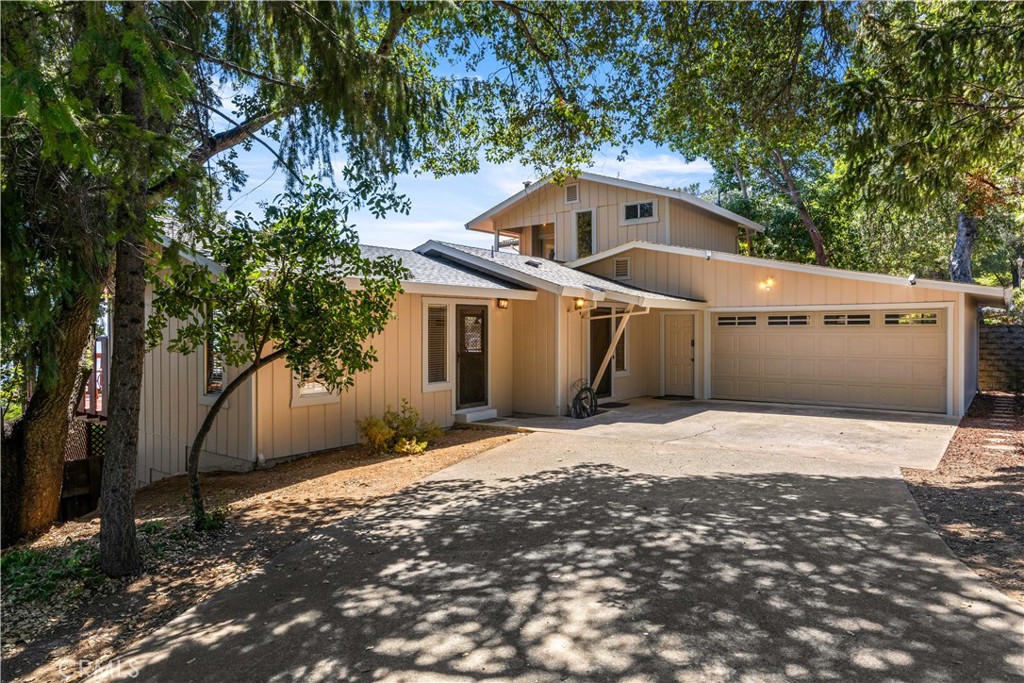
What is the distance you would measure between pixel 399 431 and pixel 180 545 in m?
4.13

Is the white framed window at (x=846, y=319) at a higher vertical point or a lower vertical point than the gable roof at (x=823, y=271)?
lower

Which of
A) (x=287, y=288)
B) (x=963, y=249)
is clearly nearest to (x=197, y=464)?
(x=287, y=288)

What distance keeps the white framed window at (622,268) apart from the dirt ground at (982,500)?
7179 mm

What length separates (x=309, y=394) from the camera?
8.16 m

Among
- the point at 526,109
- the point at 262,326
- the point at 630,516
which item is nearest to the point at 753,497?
the point at 630,516

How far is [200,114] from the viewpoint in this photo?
18.3 ft

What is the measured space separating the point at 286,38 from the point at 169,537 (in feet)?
13.7

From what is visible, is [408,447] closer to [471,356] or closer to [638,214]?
[471,356]

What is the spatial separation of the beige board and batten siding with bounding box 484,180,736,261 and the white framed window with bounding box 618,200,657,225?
0.17ft

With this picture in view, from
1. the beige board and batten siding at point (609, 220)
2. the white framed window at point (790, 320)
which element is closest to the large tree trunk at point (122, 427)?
the white framed window at point (790, 320)

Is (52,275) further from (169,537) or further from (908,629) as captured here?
(908,629)

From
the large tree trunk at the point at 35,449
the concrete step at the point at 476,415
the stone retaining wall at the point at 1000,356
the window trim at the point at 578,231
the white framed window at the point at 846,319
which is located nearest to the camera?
the large tree trunk at the point at 35,449

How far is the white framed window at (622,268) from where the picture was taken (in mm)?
14477

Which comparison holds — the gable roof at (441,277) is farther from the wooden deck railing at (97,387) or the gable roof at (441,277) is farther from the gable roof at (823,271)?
the wooden deck railing at (97,387)
